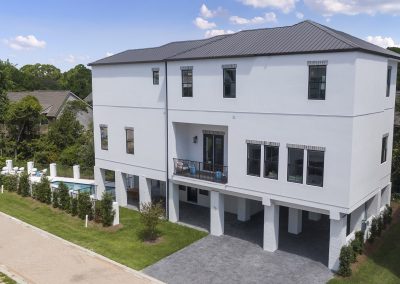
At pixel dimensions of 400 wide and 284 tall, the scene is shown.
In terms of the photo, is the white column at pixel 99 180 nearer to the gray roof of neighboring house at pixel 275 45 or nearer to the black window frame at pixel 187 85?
the gray roof of neighboring house at pixel 275 45

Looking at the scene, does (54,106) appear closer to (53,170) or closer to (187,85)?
(53,170)

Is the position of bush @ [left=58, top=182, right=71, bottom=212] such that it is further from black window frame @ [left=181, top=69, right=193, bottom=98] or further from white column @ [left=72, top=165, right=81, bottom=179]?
black window frame @ [left=181, top=69, right=193, bottom=98]

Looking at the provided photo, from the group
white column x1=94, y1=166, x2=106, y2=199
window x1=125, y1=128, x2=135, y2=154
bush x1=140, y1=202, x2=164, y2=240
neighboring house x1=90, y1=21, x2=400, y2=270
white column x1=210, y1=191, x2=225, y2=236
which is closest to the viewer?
neighboring house x1=90, y1=21, x2=400, y2=270

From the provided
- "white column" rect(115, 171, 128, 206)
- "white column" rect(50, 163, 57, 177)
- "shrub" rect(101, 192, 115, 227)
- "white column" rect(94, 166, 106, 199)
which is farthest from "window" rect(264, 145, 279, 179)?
"white column" rect(50, 163, 57, 177)

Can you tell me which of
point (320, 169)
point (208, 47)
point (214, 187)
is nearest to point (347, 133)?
point (320, 169)

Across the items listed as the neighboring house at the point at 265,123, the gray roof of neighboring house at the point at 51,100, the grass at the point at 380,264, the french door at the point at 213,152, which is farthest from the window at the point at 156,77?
the gray roof of neighboring house at the point at 51,100

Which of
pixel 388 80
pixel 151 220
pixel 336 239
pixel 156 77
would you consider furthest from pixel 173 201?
pixel 388 80
